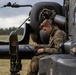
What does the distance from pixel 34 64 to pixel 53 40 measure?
694 mm

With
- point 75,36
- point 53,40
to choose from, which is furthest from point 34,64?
point 75,36

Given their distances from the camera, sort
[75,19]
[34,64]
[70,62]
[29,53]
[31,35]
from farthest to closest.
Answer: [31,35] → [29,53] → [34,64] → [75,19] → [70,62]

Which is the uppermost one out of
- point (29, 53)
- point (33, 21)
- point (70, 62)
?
point (70, 62)

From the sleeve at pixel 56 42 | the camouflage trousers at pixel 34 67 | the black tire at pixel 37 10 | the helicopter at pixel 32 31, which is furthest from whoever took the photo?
the black tire at pixel 37 10

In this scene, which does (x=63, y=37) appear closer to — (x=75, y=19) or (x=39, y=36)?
(x=75, y=19)

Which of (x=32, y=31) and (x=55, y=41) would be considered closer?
(x=55, y=41)

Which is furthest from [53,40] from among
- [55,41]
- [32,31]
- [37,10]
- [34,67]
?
[32,31]

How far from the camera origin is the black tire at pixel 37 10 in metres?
9.29

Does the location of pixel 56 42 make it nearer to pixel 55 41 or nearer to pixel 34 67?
pixel 55 41

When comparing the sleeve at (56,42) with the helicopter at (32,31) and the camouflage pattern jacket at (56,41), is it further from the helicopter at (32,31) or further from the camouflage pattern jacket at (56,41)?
the helicopter at (32,31)

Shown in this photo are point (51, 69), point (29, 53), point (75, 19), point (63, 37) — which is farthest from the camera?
point (29, 53)

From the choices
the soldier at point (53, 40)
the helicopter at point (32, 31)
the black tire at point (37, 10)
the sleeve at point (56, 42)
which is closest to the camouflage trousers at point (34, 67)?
the soldier at point (53, 40)

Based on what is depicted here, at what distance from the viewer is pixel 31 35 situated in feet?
31.7

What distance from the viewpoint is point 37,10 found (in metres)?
9.35
